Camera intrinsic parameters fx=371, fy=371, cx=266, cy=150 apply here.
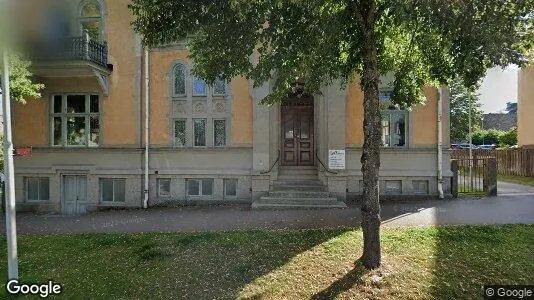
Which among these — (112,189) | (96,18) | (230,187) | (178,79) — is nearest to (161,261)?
(230,187)

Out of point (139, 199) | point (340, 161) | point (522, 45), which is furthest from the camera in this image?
point (139, 199)

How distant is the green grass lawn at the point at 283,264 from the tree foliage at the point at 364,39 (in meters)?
0.77

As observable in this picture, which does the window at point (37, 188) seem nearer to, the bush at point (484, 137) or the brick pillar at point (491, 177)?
the brick pillar at point (491, 177)

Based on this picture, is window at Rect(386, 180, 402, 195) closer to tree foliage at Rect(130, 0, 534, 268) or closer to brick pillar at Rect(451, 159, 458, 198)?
brick pillar at Rect(451, 159, 458, 198)

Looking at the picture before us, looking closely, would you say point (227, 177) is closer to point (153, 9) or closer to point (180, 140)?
point (180, 140)

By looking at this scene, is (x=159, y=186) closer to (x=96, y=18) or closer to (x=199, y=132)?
(x=199, y=132)

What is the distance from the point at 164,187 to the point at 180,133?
2.18 m

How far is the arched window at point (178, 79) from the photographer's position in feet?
47.3

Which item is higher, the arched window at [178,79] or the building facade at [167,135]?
the arched window at [178,79]

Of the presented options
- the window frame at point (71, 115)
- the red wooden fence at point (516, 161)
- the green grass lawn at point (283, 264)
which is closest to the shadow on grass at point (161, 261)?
the green grass lawn at point (283, 264)

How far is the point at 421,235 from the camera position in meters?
8.04

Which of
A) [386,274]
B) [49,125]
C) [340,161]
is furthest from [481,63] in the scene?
[49,125]

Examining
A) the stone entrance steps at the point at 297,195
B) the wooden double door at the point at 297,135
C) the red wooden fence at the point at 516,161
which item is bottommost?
the stone entrance steps at the point at 297,195

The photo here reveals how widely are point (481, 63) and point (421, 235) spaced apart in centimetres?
386
